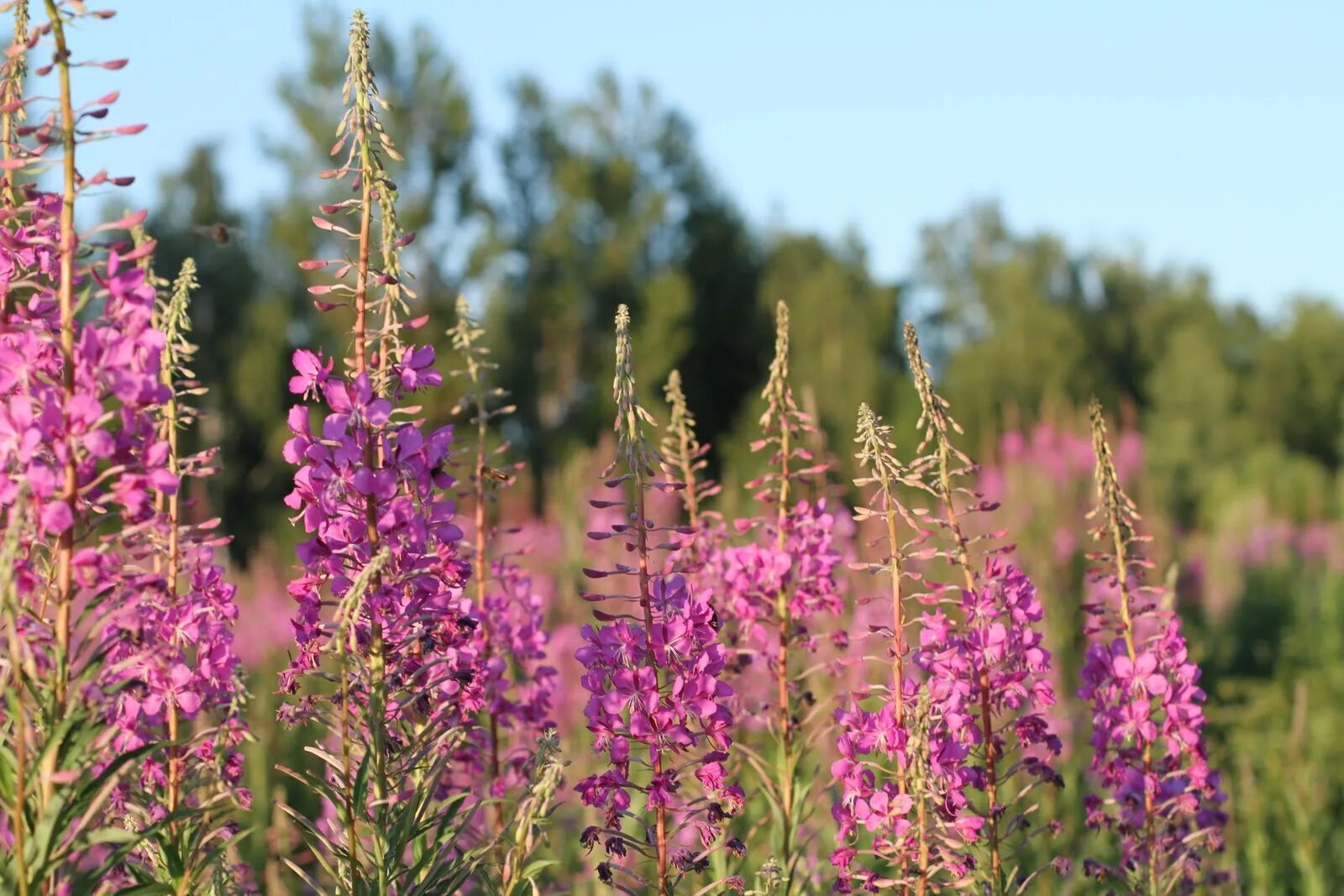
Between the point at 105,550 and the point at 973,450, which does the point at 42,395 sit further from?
the point at 973,450

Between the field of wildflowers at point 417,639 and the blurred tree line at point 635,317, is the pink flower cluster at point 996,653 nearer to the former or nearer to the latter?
the field of wildflowers at point 417,639

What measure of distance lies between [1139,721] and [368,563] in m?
2.00

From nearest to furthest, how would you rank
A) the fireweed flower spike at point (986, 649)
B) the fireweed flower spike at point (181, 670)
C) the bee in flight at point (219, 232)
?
the fireweed flower spike at point (181, 670) < the fireweed flower spike at point (986, 649) < the bee in flight at point (219, 232)

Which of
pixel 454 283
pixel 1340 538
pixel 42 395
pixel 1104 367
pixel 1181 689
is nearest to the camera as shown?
pixel 42 395

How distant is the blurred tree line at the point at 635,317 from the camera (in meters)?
33.8

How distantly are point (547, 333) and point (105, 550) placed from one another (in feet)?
125

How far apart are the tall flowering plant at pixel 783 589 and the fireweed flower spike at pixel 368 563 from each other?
113 centimetres

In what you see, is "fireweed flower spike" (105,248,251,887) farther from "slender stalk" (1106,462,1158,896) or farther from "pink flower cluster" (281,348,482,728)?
"slender stalk" (1106,462,1158,896)

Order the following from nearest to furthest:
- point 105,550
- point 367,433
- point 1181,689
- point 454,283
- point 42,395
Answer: point 42,395 → point 105,550 → point 367,433 → point 1181,689 → point 454,283

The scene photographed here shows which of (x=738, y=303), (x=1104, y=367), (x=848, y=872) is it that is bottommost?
(x=848, y=872)

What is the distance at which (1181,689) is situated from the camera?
327cm

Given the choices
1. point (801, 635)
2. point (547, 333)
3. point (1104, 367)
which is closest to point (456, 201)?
point (547, 333)

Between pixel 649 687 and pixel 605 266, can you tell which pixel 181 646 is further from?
pixel 605 266

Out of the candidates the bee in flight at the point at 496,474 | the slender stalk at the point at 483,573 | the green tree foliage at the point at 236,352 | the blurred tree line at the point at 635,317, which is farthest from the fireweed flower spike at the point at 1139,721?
the green tree foliage at the point at 236,352
